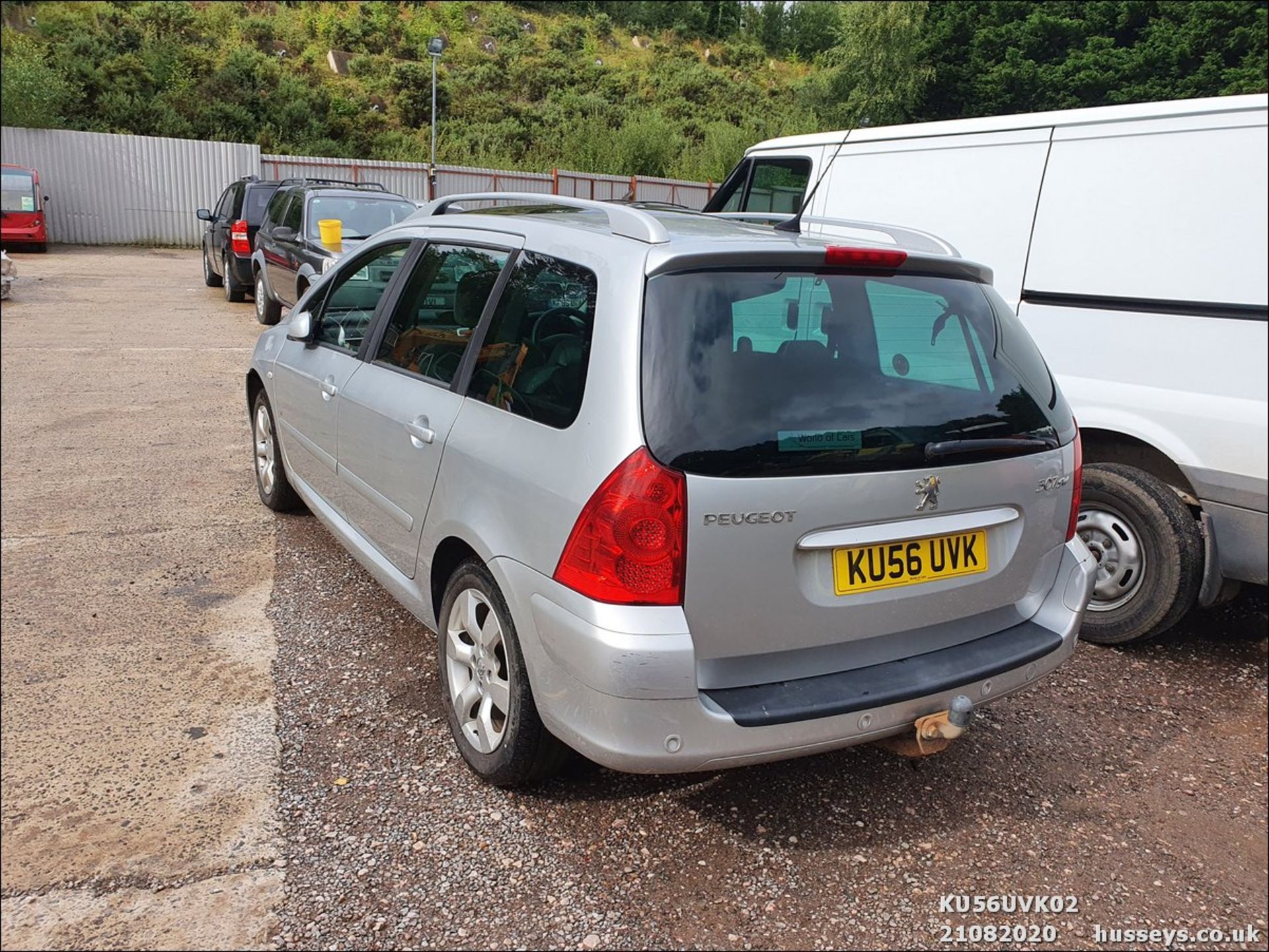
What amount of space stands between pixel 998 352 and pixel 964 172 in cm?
215

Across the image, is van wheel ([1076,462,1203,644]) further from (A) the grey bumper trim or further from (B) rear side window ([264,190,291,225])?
(B) rear side window ([264,190,291,225])

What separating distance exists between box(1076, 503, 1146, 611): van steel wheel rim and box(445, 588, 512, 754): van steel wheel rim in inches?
98.6

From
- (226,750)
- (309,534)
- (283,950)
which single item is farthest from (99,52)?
(309,534)

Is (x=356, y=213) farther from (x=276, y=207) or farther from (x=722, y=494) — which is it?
(x=722, y=494)

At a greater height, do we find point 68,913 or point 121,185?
point 121,185

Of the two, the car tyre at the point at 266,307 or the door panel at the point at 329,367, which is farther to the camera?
the car tyre at the point at 266,307

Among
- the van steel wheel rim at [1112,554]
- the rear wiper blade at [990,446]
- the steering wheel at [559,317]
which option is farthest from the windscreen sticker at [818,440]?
the van steel wheel rim at [1112,554]

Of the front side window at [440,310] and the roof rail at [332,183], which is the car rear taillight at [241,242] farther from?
the front side window at [440,310]

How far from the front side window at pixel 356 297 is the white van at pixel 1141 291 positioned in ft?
5.26

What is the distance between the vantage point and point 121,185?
6.56 ft

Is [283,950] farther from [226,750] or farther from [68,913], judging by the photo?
[226,750]

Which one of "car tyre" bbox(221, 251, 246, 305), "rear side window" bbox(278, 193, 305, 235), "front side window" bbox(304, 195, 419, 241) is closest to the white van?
"front side window" bbox(304, 195, 419, 241)

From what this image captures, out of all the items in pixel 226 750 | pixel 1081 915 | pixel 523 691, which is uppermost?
pixel 523 691

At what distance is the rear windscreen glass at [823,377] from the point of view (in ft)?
7.16
